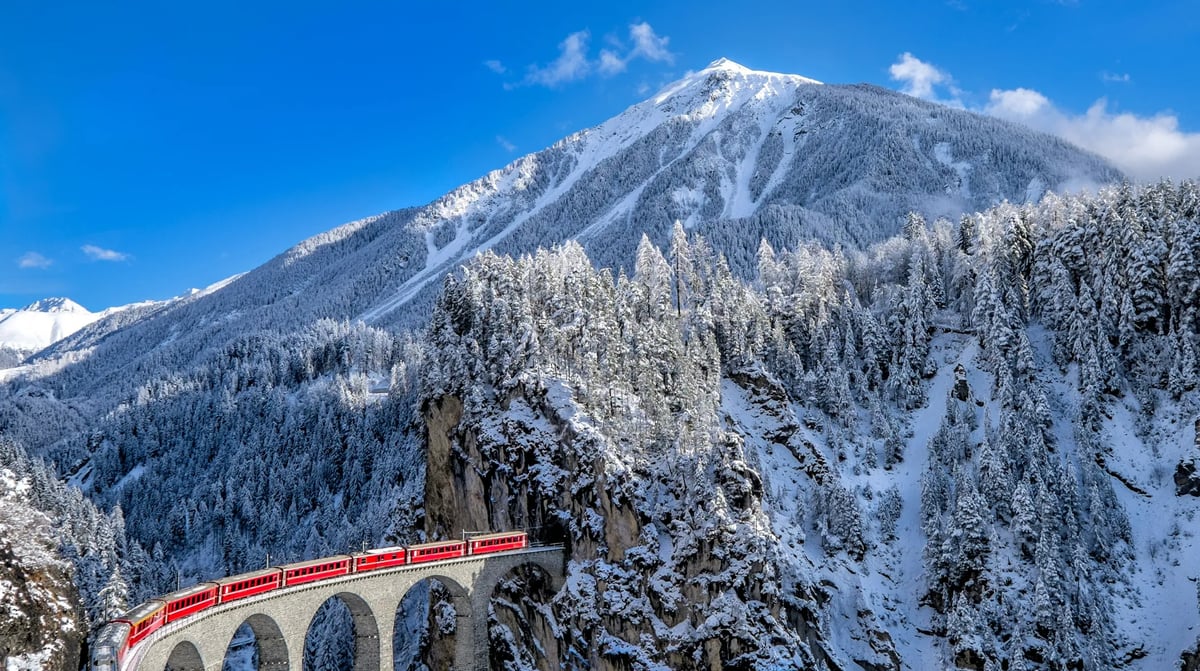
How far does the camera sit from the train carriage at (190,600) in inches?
1451

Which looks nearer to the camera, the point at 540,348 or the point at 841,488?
the point at 841,488

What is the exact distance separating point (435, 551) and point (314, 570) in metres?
9.20

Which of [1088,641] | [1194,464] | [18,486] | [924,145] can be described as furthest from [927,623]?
[924,145]

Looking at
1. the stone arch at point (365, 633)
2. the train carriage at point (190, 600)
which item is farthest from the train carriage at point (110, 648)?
the stone arch at point (365, 633)

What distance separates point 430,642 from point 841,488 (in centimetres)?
3898

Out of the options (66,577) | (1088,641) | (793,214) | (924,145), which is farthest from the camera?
(924,145)

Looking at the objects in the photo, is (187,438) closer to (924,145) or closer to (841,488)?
(841,488)

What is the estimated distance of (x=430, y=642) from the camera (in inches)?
2746

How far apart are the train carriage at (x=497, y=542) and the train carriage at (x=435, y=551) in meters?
0.83

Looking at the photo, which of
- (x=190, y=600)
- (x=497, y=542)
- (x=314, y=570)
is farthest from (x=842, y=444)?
(x=190, y=600)

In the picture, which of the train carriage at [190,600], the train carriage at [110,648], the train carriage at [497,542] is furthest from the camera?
the train carriage at [497,542]

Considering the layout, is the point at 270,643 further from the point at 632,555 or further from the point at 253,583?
the point at 632,555

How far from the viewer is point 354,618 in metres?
49.1

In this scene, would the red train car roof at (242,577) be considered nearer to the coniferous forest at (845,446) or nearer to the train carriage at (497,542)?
the train carriage at (497,542)
